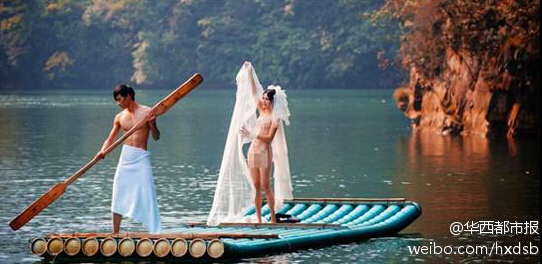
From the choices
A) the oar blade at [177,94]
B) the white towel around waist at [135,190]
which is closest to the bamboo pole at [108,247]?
the white towel around waist at [135,190]

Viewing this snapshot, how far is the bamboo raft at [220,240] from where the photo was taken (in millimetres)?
20359

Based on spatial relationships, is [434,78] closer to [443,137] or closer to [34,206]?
[443,137]

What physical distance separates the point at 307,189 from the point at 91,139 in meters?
20.6

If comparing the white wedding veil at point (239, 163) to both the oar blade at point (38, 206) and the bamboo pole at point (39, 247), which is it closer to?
the oar blade at point (38, 206)

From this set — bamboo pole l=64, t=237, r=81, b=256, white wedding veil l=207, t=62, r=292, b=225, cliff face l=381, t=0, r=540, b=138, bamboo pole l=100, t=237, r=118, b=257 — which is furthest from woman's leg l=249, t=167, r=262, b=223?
cliff face l=381, t=0, r=540, b=138

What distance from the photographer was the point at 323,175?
3762 cm

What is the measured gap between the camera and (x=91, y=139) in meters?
53.4

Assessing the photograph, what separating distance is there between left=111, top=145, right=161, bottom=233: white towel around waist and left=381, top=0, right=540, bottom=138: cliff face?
28.6 m

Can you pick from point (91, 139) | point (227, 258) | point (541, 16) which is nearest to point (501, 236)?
point (227, 258)

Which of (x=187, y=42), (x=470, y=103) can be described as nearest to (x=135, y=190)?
(x=470, y=103)

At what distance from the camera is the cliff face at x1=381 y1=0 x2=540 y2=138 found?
161ft

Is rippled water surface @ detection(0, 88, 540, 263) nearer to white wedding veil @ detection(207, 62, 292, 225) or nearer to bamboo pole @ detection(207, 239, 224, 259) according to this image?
bamboo pole @ detection(207, 239, 224, 259)

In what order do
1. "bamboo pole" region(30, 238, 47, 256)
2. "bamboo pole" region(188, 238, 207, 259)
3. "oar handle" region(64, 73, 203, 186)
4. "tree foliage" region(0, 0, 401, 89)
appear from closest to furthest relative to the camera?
"bamboo pole" region(188, 238, 207, 259) → "bamboo pole" region(30, 238, 47, 256) → "oar handle" region(64, 73, 203, 186) → "tree foliage" region(0, 0, 401, 89)

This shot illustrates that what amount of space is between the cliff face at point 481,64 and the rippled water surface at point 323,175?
1156 mm
